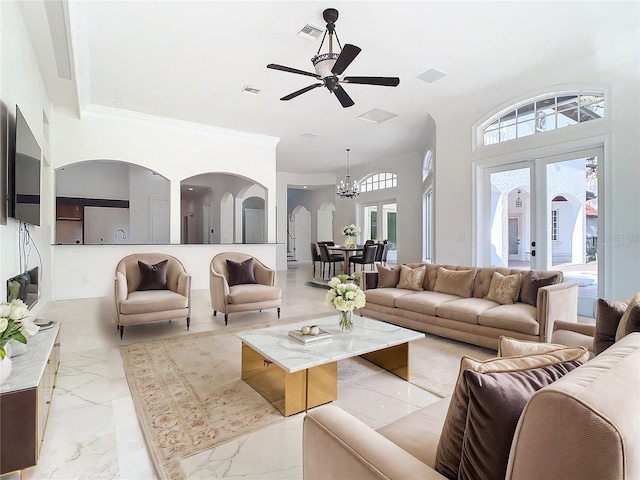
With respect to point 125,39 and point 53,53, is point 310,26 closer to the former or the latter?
point 125,39

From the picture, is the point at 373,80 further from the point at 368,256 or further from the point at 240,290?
the point at 368,256

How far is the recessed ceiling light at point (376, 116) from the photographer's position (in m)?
5.98

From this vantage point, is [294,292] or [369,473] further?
[294,292]

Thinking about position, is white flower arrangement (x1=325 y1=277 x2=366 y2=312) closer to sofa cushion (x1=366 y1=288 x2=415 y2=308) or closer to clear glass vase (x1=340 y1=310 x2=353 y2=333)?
clear glass vase (x1=340 y1=310 x2=353 y2=333)

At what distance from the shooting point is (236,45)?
3760mm

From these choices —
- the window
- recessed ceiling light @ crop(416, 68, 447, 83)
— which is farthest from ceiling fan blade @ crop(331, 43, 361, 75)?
the window

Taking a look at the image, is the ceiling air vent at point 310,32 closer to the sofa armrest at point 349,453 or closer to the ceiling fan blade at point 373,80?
the ceiling fan blade at point 373,80

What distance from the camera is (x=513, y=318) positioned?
321 cm

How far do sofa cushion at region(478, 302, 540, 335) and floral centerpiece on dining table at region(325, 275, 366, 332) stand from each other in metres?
1.38

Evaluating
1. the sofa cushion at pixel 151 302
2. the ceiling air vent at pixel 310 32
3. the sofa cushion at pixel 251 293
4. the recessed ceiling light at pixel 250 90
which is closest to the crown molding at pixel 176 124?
the recessed ceiling light at pixel 250 90

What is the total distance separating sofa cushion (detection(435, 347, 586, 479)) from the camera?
941 mm

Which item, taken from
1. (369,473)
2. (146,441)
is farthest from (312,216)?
(369,473)

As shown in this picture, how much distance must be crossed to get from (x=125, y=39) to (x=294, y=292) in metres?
4.83

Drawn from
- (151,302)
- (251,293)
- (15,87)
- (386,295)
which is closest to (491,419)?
(386,295)
